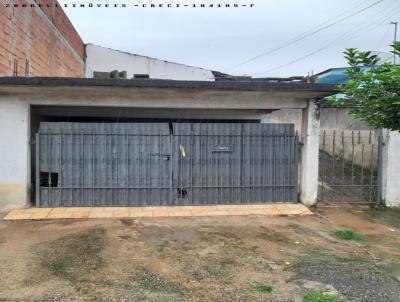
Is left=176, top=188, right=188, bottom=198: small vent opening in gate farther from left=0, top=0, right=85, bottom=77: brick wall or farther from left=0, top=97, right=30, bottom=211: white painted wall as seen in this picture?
left=0, top=0, right=85, bottom=77: brick wall

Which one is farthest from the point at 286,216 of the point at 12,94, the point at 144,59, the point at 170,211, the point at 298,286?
the point at 144,59

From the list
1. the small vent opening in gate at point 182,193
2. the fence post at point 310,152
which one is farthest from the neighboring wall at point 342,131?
the small vent opening in gate at point 182,193

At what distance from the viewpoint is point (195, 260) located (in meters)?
5.92

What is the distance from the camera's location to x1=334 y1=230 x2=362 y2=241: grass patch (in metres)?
7.33

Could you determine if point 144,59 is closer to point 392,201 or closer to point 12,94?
point 12,94

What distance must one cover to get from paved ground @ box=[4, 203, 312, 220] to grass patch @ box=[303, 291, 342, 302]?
4.12 meters

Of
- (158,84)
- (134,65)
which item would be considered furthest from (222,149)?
(134,65)

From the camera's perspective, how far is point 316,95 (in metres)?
9.32

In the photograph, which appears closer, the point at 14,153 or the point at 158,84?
the point at 158,84

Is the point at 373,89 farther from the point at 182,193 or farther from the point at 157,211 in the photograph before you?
the point at 182,193

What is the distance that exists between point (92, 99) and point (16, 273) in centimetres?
454

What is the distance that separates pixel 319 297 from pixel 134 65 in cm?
1842

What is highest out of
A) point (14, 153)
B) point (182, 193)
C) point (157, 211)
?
point (14, 153)

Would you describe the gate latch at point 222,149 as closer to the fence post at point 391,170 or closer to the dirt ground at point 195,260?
the dirt ground at point 195,260
